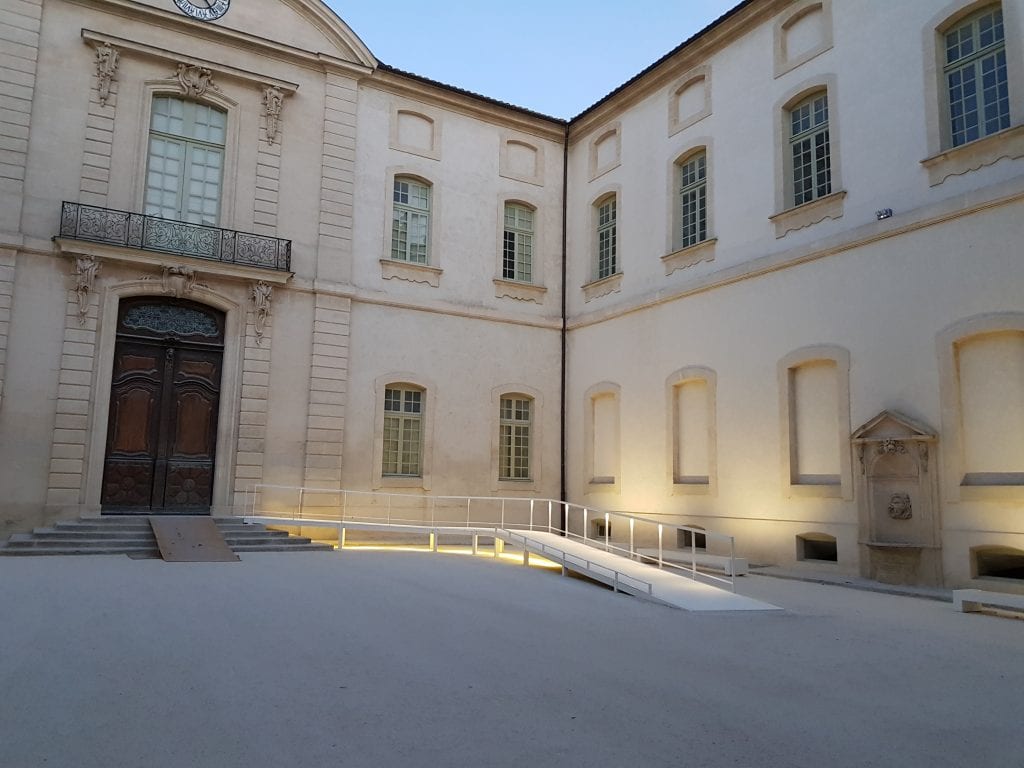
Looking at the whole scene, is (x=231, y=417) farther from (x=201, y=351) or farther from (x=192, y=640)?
(x=192, y=640)

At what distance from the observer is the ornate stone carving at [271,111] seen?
15.4 metres

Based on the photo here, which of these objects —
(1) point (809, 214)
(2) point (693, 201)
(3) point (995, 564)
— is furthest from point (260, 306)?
(3) point (995, 564)

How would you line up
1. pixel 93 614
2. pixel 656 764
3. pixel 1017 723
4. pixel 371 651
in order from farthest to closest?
pixel 93 614
pixel 371 651
pixel 1017 723
pixel 656 764

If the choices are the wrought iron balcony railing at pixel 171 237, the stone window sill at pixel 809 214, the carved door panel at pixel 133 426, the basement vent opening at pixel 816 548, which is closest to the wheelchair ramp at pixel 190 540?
the carved door panel at pixel 133 426

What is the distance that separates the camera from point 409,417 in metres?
16.4

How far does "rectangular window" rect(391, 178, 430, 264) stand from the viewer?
55.2ft

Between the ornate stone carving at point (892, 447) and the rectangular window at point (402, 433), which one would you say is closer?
the ornate stone carving at point (892, 447)

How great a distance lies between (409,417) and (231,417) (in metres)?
3.49

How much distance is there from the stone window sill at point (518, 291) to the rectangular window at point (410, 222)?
1.76 meters

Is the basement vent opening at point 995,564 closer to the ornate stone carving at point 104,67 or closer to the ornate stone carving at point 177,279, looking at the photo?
the ornate stone carving at point 177,279

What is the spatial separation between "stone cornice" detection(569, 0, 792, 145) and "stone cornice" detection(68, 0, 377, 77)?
4.90 metres

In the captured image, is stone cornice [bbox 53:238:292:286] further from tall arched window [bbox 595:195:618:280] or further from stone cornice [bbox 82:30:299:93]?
tall arched window [bbox 595:195:618:280]

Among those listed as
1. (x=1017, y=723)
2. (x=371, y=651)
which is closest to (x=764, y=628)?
(x=1017, y=723)

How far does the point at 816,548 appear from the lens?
40.1 feet
